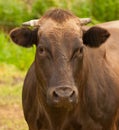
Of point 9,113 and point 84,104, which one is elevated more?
point 84,104

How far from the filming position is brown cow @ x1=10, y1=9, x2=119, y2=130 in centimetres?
689

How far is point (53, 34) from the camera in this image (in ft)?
23.2

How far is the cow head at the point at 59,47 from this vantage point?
6746 millimetres

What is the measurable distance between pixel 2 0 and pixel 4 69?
3.62 m

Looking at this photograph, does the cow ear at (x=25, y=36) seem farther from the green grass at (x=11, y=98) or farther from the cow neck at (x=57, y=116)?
the green grass at (x=11, y=98)

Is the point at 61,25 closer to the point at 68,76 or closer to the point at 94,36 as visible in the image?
the point at 94,36

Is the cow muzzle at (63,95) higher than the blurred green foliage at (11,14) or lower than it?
higher

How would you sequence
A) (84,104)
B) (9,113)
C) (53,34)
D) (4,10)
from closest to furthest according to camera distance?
(53,34) → (84,104) → (9,113) → (4,10)

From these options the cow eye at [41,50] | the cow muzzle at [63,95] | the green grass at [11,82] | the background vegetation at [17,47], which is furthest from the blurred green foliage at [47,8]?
the cow muzzle at [63,95]

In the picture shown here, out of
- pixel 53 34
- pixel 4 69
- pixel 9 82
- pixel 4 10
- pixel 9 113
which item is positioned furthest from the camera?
pixel 4 10

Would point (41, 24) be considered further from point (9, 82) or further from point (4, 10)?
point (4, 10)

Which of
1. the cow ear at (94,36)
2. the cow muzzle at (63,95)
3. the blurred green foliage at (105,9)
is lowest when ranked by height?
the blurred green foliage at (105,9)

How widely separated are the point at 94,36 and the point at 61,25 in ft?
1.52

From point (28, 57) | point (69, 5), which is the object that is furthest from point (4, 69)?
point (69, 5)
